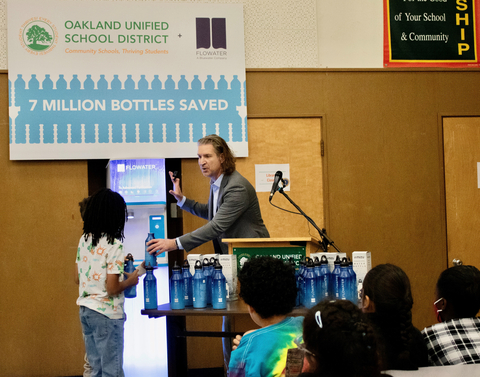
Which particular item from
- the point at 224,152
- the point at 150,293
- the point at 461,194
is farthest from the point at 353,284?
the point at 461,194

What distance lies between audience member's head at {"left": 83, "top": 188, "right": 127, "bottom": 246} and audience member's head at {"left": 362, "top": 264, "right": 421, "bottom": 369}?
59.1 inches

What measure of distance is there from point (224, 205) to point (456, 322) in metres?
1.59

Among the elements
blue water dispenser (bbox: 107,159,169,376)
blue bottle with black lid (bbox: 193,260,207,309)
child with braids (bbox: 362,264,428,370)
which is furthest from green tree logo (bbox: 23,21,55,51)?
child with braids (bbox: 362,264,428,370)

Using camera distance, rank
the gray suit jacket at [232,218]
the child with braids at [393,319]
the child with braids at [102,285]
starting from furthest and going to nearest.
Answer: the gray suit jacket at [232,218], the child with braids at [102,285], the child with braids at [393,319]

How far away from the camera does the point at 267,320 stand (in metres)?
1.76

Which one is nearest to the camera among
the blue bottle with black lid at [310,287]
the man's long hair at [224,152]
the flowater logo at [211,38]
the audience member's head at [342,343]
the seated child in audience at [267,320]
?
the audience member's head at [342,343]

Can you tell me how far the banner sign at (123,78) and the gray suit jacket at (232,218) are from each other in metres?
1.00

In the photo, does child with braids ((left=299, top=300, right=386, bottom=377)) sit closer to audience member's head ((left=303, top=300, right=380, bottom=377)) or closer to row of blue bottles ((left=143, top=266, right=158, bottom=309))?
audience member's head ((left=303, top=300, right=380, bottom=377))

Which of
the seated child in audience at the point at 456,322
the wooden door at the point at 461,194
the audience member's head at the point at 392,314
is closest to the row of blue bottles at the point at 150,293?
the audience member's head at the point at 392,314

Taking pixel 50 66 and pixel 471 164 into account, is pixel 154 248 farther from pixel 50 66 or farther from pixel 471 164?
pixel 471 164

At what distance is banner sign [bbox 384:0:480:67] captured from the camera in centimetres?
427

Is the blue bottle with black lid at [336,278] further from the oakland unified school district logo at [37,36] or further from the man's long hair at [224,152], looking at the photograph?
the oakland unified school district logo at [37,36]

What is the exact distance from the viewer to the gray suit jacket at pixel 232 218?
2852mm

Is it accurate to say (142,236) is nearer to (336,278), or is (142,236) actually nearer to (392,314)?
(336,278)
